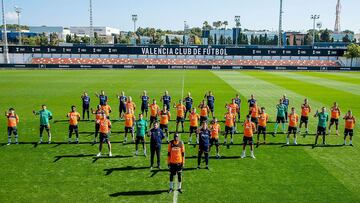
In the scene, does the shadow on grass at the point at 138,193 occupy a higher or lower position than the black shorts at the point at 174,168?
lower

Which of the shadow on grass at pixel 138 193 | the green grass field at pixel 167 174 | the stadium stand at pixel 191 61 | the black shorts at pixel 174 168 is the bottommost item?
the shadow on grass at pixel 138 193

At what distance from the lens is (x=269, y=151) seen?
50.8 ft

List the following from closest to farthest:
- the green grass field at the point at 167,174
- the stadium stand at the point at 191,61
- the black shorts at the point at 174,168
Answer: the green grass field at the point at 167,174, the black shorts at the point at 174,168, the stadium stand at the point at 191,61

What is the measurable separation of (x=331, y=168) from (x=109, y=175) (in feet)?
27.7

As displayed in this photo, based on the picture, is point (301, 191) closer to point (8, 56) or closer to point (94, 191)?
point (94, 191)

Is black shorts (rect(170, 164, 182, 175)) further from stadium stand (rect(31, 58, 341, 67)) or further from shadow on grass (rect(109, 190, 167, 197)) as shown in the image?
stadium stand (rect(31, 58, 341, 67))

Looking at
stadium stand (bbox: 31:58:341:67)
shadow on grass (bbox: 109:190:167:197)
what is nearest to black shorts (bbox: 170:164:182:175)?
shadow on grass (bbox: 109:190:167:197)

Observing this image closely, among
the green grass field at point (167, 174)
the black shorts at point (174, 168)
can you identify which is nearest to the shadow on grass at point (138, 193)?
the green grass field at point (167, 174)

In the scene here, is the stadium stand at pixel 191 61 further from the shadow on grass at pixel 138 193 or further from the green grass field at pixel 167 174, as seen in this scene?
the shadow on grass at pixel 138 193

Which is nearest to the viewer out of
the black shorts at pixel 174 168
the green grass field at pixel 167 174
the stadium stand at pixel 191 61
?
the green grass field at pixel 167 174

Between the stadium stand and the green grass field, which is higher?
the stadium stand

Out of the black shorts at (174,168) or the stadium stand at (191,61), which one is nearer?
the black shorts at (174,168)

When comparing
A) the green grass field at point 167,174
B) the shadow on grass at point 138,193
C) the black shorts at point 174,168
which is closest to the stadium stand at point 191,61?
the green grass field at point 167,174

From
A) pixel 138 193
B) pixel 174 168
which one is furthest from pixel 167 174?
pixel 138 193
